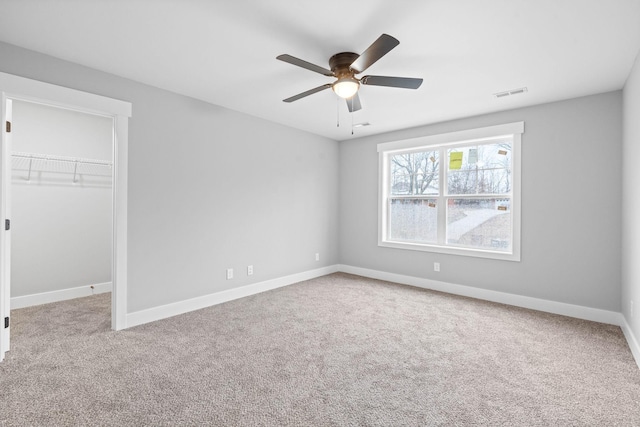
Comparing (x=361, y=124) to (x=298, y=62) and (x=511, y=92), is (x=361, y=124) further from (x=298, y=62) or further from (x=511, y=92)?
(x=298, y=62)

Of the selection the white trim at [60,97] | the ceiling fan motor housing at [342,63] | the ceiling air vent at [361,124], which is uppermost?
the ceiling air vent at [361,124]

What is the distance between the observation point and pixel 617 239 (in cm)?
322

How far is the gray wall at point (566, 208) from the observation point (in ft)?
10.7

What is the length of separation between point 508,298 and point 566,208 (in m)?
1.27

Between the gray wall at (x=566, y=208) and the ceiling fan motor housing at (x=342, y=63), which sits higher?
the ceiling fan motor housing at (x=342, y=63)

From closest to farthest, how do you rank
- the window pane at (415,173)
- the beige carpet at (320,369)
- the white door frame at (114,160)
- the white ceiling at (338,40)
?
1. the beige carpet at (320,369)
2. the white ceiling at (338,40)
3. the white door frame at (114,160)
4. the window pane at (415,173)

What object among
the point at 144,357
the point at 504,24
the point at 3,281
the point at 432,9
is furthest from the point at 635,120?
the point at 3,281

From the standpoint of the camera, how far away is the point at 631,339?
8.82 feet

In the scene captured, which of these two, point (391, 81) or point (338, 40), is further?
point (391, 81)

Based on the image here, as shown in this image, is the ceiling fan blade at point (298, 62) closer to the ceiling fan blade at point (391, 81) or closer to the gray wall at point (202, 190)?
the ceiling fan blade at point (391, 81)

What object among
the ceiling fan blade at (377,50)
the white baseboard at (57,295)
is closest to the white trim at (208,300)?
the white baseboard at (57,295)

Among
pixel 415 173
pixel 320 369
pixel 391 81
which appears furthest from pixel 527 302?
pixel 391 81

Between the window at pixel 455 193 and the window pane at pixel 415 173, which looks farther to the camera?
the window pane at pixel 415 173

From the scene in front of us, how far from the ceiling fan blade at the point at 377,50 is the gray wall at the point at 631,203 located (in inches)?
85.9
